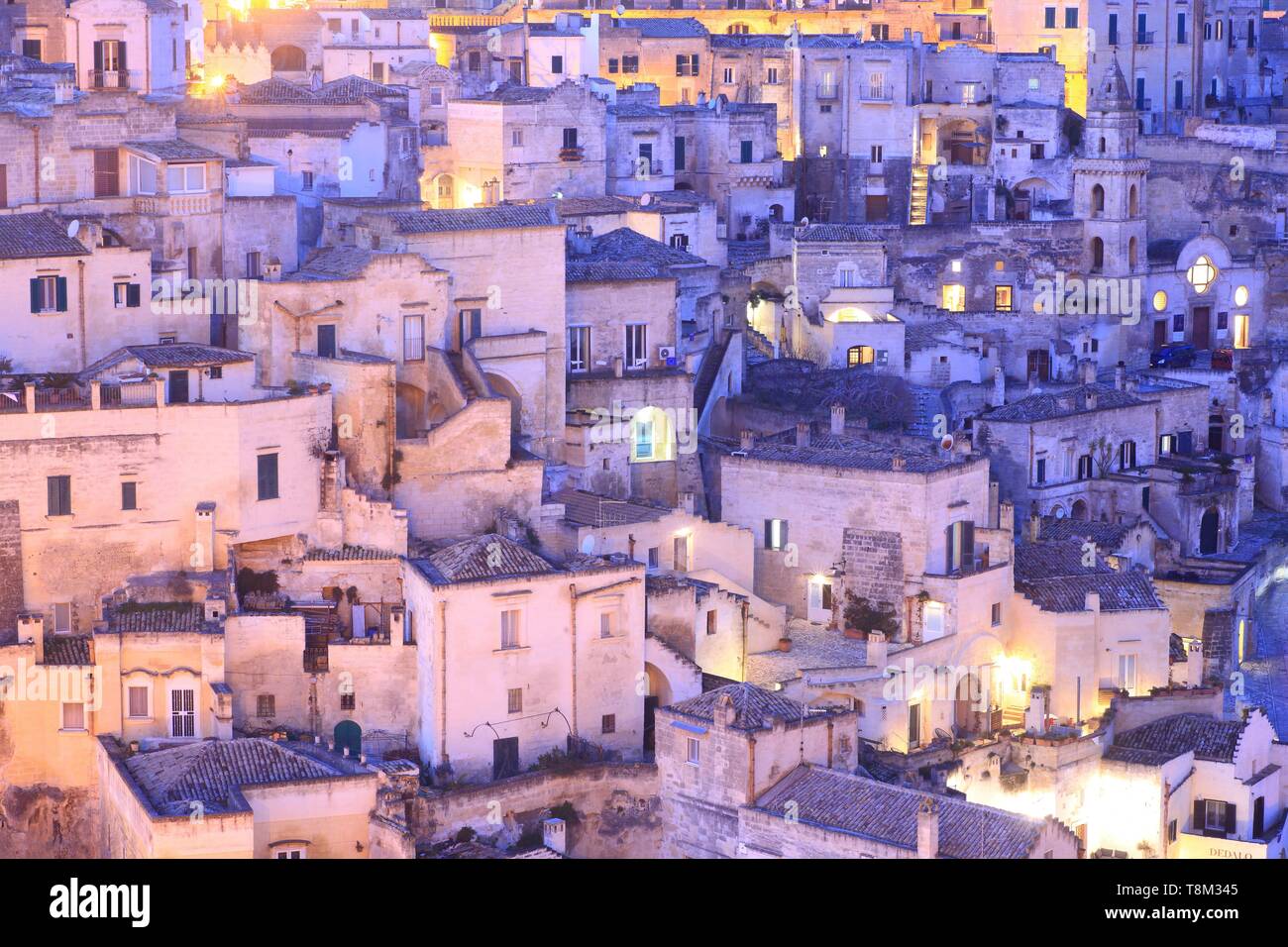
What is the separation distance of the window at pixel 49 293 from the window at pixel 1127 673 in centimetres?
1595

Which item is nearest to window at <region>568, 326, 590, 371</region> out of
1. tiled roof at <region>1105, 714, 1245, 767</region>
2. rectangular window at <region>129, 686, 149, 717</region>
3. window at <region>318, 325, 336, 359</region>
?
window at <region>318, 325, 336, 359</region>

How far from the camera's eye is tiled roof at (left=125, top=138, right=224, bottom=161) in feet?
117

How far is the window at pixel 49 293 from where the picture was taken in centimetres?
3266

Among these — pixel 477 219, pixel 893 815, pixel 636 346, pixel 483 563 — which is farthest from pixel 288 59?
pixel 893 815

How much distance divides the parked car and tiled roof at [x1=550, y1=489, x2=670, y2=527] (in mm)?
17779

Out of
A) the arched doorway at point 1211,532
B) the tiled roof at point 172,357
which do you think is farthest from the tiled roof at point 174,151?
the arched doorway at point 1211,532

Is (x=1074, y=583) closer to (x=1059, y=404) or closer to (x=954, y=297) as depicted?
(x=1059, y=404)

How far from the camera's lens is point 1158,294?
166 ft

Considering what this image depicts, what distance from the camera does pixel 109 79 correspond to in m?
38.7

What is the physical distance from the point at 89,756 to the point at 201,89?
17.6 m

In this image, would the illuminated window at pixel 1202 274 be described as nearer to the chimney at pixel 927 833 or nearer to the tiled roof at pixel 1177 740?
the tiled roof at pixel 1177 740

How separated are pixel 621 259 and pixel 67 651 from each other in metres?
14.2
